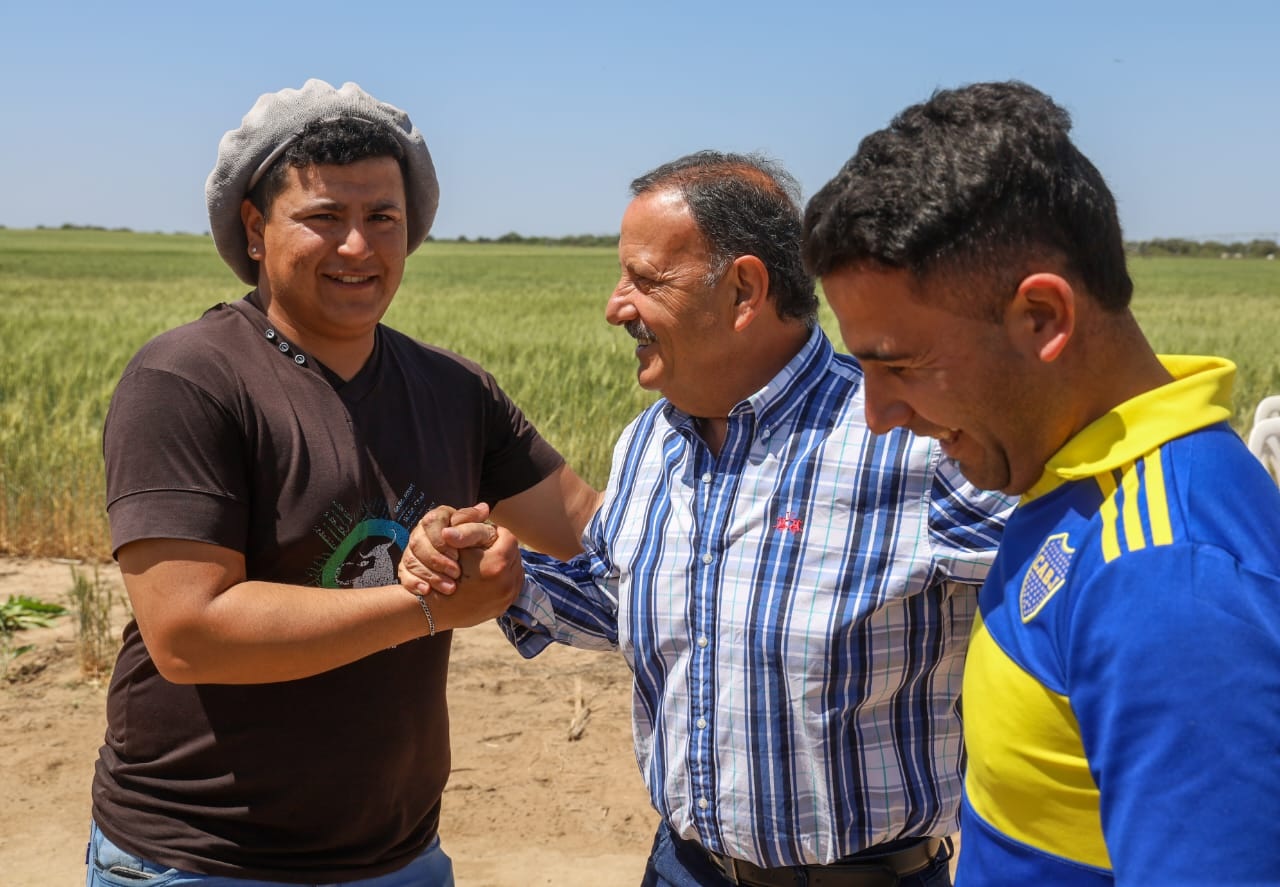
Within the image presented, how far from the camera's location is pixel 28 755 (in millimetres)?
4762

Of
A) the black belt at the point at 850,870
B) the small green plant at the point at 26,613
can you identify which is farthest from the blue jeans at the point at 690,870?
the small green plant at the point at 26,613

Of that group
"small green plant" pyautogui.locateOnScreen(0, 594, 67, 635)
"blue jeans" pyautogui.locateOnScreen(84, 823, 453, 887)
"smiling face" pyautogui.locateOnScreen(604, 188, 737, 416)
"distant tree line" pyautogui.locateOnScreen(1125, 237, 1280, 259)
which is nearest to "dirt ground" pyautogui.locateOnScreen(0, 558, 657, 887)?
"small green plant" pyautogui.locateOnScreen(0, 594, 67, 635)

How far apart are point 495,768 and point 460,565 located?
2.77 metres

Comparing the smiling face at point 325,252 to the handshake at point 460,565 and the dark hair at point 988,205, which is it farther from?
the dark hair at point 988,205

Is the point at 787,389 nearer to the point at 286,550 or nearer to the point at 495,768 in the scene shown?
the point at 286,550

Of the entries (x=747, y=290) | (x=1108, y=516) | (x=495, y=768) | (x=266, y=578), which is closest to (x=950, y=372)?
(x=1108, y=516)

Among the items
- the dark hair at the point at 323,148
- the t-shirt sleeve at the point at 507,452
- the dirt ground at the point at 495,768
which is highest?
the dark hair at the point at 323,148

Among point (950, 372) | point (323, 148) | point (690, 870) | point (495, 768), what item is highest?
point (323, 148)

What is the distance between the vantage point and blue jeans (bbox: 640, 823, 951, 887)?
2.14 metres

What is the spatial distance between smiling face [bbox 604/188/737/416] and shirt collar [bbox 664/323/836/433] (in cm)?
9

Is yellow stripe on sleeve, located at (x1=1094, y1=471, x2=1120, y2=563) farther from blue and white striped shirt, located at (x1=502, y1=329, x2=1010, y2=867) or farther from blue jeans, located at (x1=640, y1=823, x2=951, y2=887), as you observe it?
blue jeans, located at (x1=640, y1=823, x2=951, y2=887)

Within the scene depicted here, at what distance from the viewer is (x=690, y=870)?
7.29 ft

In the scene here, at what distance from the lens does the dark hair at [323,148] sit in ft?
7.51

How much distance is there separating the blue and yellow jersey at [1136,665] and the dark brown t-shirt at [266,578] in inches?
48.7
